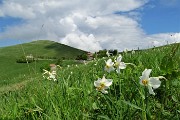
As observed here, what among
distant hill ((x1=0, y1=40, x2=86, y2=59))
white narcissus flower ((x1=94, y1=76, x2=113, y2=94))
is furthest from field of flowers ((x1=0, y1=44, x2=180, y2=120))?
distant hill ((x1=0, y1=40, x2=86, y2=59))

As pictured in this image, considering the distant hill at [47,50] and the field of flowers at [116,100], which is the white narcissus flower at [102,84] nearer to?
the field of flowers at [116,100]

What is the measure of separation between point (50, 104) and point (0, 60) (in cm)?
7563

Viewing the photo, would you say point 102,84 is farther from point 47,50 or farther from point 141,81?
point 47,50

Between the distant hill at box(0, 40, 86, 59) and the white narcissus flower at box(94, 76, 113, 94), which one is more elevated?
the distant hill at box(0, 40, 86, 59)

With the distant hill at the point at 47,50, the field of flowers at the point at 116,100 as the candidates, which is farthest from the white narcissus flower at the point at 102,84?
the distant hill at the point at 47,50

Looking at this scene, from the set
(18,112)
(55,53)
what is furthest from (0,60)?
(18,112)

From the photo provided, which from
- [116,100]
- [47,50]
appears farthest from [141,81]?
[47,50]

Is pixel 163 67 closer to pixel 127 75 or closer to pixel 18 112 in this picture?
pixel 127 75

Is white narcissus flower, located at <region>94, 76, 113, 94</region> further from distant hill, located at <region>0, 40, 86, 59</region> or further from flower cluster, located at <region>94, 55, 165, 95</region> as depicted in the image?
distant hill, located at <region>0, 40, 86, 59</region>

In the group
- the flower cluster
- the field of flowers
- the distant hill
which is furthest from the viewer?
the distant hill

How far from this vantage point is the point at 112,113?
12.3ft

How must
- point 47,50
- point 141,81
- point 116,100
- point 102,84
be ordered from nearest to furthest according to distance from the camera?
1. point 141,81
2. point 102,84
3. point 116,100
4. point 47,50

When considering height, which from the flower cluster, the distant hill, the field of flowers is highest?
the distant hill

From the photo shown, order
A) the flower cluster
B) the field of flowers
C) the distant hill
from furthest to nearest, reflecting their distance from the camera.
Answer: the distant hill < the field of flowers < the flower cluster
